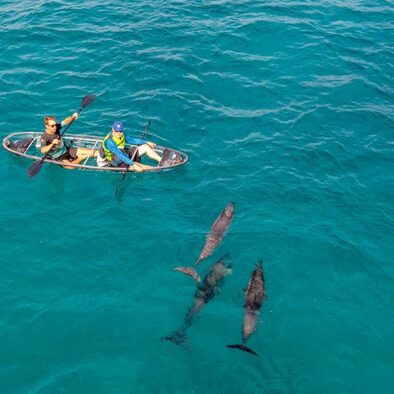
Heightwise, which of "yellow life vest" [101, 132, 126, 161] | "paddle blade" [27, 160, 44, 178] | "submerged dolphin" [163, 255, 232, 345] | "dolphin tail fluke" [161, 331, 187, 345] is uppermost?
"yellow life vest" [101, 132, 126, 161]

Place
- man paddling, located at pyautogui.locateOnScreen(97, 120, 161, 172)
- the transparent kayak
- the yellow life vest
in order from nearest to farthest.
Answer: man paddling, located at pyautogui.locateOnScreen(97, 120, 161, 172) → the yellow life vest → the transparent kayak

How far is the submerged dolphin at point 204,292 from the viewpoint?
17.4 m

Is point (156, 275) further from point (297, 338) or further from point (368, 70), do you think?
point (368, 70)

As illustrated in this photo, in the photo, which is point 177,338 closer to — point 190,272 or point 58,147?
point 190,272

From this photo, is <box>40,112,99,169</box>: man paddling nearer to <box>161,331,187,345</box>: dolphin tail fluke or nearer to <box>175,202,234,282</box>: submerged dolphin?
<box>175,202,234,282</box>: submerged dolphin

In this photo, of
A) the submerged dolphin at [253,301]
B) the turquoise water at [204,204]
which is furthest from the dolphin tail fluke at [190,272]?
the submerged dolphin at [253,301]

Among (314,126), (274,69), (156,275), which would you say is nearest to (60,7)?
(274,69)

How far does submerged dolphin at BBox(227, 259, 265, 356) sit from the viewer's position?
1744 cm

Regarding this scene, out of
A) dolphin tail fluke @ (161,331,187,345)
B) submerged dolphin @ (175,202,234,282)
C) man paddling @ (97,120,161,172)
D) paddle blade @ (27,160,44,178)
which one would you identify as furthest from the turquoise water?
man paddling @ (97,120,161,172)

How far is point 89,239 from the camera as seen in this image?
20.8m

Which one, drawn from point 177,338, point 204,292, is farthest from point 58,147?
point 177,338

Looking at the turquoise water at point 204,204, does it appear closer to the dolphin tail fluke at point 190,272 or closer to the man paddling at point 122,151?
the dolphin tail fluke at point 190,272

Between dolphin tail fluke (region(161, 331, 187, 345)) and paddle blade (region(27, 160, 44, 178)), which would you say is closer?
dolphin tail fluke (region(161, 331, 187, 345))

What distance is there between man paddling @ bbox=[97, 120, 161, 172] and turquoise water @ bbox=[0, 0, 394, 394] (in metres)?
0.90
